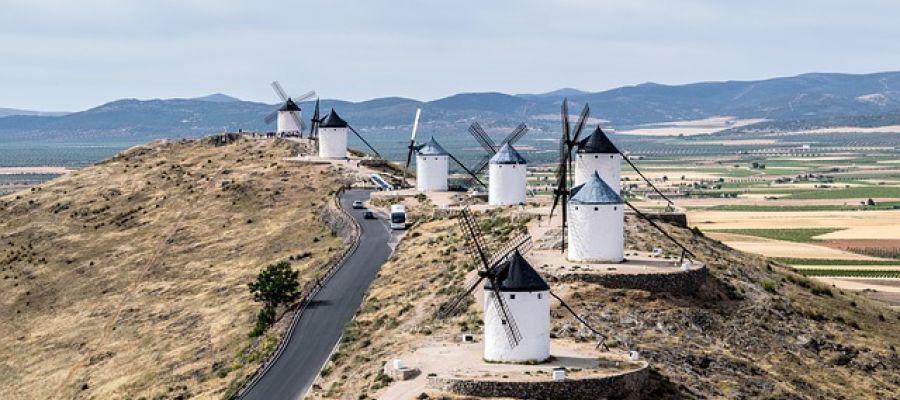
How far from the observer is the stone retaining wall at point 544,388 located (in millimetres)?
41000

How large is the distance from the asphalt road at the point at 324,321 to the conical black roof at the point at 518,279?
9.06 meters

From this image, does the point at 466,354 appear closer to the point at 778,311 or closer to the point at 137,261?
the point at 778,311

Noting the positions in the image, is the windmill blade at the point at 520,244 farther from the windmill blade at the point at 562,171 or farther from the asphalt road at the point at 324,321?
the asphalt road at the point at 324,321

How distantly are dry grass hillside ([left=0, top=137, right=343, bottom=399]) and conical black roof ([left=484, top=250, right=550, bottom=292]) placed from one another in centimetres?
1408

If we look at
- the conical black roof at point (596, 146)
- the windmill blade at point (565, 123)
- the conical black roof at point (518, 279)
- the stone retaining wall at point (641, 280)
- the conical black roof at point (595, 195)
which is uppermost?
the windmill blade at point (565, 123)

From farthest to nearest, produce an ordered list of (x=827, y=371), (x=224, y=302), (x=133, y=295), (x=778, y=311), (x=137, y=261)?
(x=137, y=261)
(x=133, y=295)
(x=224, y=302)
(x=778, y=311)
(x=827, y=371)

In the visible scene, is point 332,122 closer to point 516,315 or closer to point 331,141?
point 331,141

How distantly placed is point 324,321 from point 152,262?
27857 mm

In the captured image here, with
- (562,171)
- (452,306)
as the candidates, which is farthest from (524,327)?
(562,171)

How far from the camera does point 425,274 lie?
61312 millimetres

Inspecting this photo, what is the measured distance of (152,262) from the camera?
84.0 metres

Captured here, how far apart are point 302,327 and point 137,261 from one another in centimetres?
2975

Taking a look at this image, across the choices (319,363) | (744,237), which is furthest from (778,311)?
(744,237)

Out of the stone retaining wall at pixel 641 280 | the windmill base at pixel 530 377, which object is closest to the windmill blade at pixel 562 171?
the stone retaining wall at pixel 641 280
